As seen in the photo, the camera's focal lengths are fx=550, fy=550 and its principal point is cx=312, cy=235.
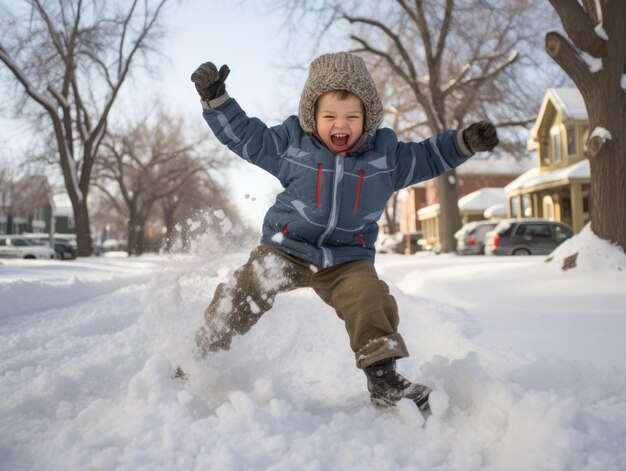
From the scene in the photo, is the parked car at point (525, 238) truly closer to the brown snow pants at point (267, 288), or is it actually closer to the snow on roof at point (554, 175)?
the snow on roof at point (554, 175)

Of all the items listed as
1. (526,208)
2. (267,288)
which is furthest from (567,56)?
(526,208)

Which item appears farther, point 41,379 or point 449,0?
point 449,0

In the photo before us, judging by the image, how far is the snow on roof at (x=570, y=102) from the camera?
23391mm

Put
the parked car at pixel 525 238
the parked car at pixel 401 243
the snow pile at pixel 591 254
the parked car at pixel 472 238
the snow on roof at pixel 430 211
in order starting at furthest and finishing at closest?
the snow on roof at pixel 430 211 < the parked car at pixel 401 243 < the parked car at pixel 472 238 < the parked car at pixel 525 238 < the snow pile at pixel 591 254

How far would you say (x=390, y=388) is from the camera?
2283 mm

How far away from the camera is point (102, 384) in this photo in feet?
8.65

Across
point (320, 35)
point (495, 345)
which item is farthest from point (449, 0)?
point (495, 345)

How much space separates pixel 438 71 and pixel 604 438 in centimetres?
1846


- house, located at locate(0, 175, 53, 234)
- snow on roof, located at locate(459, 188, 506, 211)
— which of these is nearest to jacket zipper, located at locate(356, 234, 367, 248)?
house, located at locate(0, 175, 53, 234)

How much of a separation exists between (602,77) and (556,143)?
20.6 meters

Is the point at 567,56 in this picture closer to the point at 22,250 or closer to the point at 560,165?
the point at 560,165

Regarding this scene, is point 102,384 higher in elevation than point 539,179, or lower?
lower

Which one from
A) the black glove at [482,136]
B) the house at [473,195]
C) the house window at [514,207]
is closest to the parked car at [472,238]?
the house at [473,195]

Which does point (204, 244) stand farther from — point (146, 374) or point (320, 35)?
point (320, 35)
